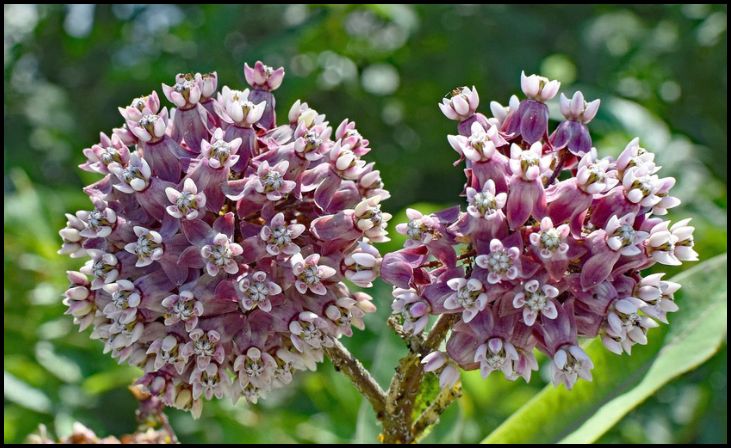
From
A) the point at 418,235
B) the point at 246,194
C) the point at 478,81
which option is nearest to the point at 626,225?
the point at 418,235

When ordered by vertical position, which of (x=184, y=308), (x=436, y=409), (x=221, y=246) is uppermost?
(x=221, y=246)

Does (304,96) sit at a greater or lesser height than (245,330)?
lesser

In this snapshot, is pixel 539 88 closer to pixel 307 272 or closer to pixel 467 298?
pixel 467 298

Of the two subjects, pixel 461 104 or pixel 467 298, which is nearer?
pixel 467 298

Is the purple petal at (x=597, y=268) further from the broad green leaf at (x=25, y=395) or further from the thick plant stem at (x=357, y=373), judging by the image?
the broad green leaf at (x=25, y=395)

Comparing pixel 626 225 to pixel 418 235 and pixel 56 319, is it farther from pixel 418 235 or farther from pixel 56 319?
pixel 56 319

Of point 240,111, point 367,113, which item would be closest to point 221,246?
point 240,111

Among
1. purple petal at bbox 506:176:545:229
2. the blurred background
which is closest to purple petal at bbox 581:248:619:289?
purple petal at bbox 506:176:545:229
